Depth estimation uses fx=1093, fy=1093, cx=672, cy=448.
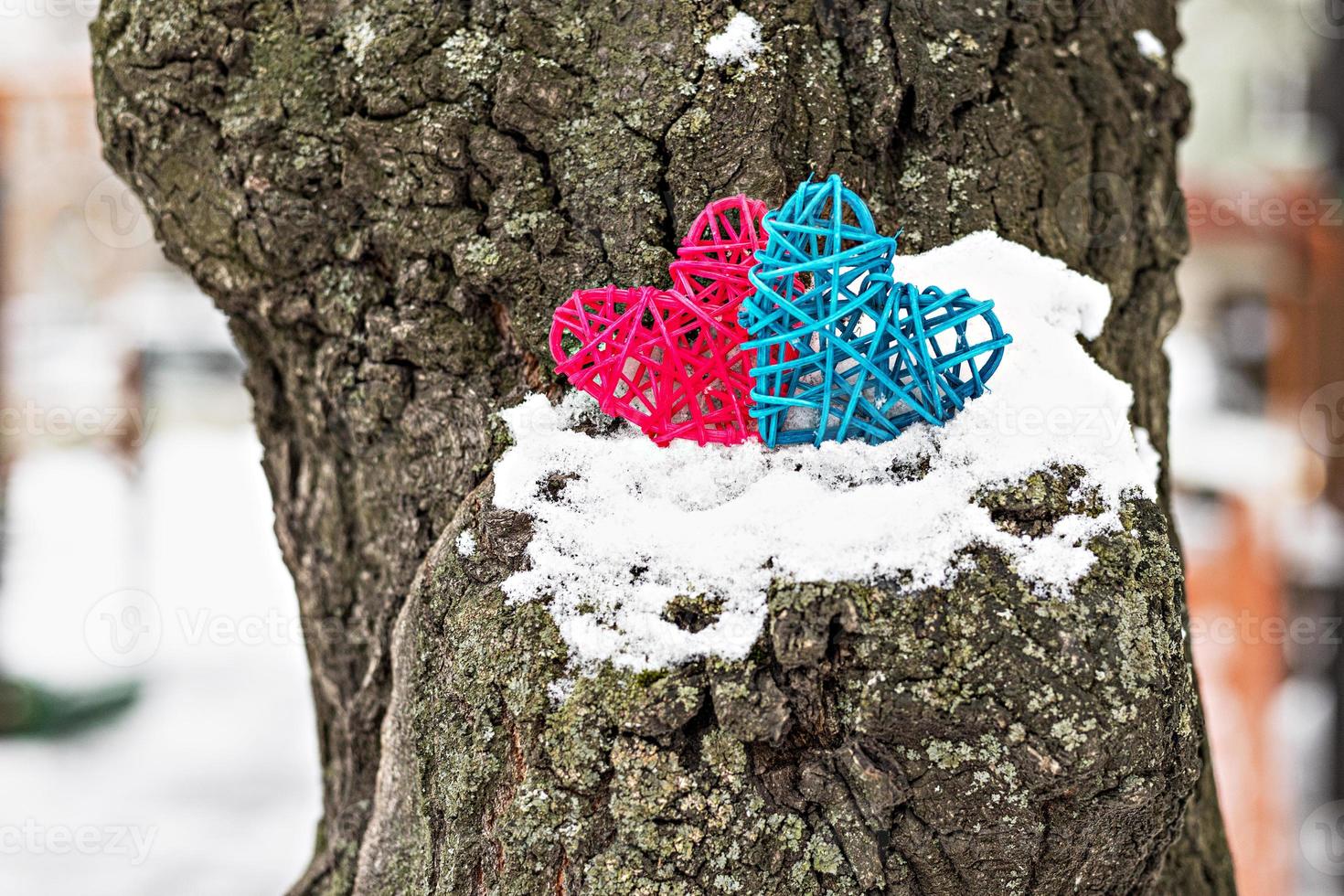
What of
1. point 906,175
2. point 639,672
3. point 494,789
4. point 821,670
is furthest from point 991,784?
point 906,175

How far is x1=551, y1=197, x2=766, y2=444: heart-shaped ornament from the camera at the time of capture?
91 cm

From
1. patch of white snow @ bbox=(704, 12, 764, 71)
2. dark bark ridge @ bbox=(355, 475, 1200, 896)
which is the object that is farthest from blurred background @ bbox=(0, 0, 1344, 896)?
dark bark ridge @ bbox=(355, 475, 1200, 896)

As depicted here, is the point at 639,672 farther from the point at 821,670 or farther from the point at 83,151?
the point at 83,151

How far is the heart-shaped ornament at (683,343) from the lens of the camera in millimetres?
914

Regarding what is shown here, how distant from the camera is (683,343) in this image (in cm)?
94

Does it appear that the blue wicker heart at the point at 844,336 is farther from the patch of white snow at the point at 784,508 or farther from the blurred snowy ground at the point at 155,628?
the blurred snowy ground at the point at 155,628

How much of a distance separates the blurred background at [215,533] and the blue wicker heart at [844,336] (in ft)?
2.00

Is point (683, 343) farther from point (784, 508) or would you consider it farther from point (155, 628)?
point (155, 628)

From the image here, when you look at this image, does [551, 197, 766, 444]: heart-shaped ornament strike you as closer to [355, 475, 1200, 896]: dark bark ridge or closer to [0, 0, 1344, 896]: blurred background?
[355, 475, 1200, 896]: dark bark ridge

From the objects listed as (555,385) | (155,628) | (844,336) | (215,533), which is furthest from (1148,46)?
(215,533)

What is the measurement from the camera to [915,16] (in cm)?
111

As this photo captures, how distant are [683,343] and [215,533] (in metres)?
6.03

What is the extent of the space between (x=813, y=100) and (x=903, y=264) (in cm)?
19

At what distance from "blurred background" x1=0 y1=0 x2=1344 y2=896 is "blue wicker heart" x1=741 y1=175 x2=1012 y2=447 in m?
0.61
